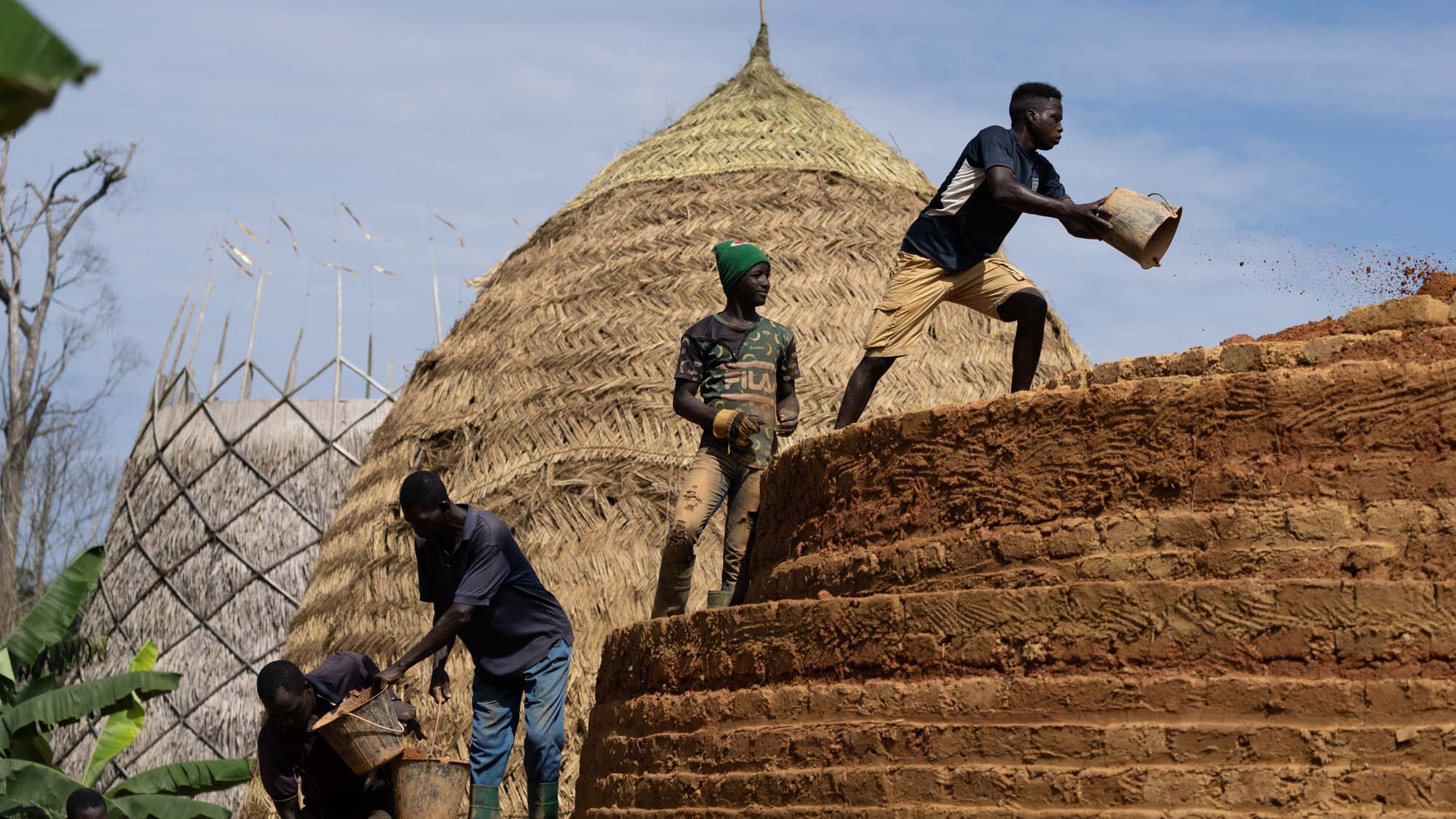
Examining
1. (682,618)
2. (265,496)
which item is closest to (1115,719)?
(682,618)

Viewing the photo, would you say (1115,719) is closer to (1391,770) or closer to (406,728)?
(1391,770)

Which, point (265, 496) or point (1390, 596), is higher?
point (265, 496)

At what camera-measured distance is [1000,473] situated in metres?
4.75

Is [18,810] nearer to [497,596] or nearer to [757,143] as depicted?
[757,143]

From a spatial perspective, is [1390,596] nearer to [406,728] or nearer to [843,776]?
[843,776]

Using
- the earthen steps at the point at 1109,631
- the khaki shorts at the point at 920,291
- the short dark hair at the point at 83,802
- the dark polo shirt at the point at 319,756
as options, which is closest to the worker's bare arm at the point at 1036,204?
the khaki shorts at the point at 920,291

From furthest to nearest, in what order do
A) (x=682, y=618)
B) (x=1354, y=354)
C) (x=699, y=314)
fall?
(x=699, y=314)
(x=682, y=618)
(x=1354, y=354)

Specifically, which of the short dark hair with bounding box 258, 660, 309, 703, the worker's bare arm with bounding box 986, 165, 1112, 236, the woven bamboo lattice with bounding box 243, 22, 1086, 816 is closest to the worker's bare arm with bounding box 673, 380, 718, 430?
the worker's bare arm with bounding box 986, 165, 1112, 236

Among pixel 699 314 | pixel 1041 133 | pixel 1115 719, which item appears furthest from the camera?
pixel 699 314

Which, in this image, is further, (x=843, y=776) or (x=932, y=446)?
(x=932, y=446)

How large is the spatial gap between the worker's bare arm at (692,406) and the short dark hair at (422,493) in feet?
2.82

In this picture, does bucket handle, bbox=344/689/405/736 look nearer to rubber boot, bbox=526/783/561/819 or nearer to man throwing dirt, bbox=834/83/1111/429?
rubber boot, bbox=526/783/561/819

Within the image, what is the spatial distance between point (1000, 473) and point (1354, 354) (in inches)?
37.6

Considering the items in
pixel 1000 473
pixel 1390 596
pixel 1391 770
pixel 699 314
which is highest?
pixel 699 314
